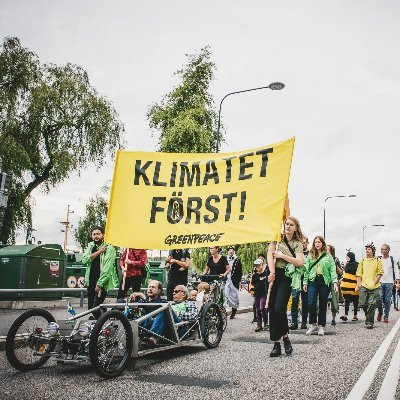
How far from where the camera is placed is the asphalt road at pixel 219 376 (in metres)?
4.57

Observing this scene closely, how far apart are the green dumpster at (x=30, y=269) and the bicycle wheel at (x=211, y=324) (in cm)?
797

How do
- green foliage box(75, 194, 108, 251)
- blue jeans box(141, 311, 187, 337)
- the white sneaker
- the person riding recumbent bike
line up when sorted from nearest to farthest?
the person riding recumbent bike, blue jeans box(141, 311, 187, 337), the white sneaker, green foliage box(75, 194, 108, 251)

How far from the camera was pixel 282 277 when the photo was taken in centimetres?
687

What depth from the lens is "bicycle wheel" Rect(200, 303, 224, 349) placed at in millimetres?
7102

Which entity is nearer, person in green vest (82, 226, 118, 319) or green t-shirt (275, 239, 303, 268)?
green t-shirt (275, 239, 303, 268)

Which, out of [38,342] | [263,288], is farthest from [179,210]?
[263,288]

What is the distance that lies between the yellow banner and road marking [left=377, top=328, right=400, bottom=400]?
184 centimetres

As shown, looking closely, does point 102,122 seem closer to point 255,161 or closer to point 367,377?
point 255,161

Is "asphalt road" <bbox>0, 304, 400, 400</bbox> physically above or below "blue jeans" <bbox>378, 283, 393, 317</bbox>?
below

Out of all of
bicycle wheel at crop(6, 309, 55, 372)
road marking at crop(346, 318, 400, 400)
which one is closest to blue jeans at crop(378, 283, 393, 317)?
road marking at crop(346, 318, 400, 400)

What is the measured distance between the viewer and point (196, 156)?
630 cm

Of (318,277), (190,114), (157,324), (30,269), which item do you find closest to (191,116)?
(190,114)

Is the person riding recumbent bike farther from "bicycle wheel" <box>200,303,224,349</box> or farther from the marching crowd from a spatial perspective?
"bicycle wheel" <box>200,303,224,349</box>

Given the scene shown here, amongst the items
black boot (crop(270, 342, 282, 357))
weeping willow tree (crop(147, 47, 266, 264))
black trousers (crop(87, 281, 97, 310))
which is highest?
weeping willow tree (crop(147, 47, 266, 264))
